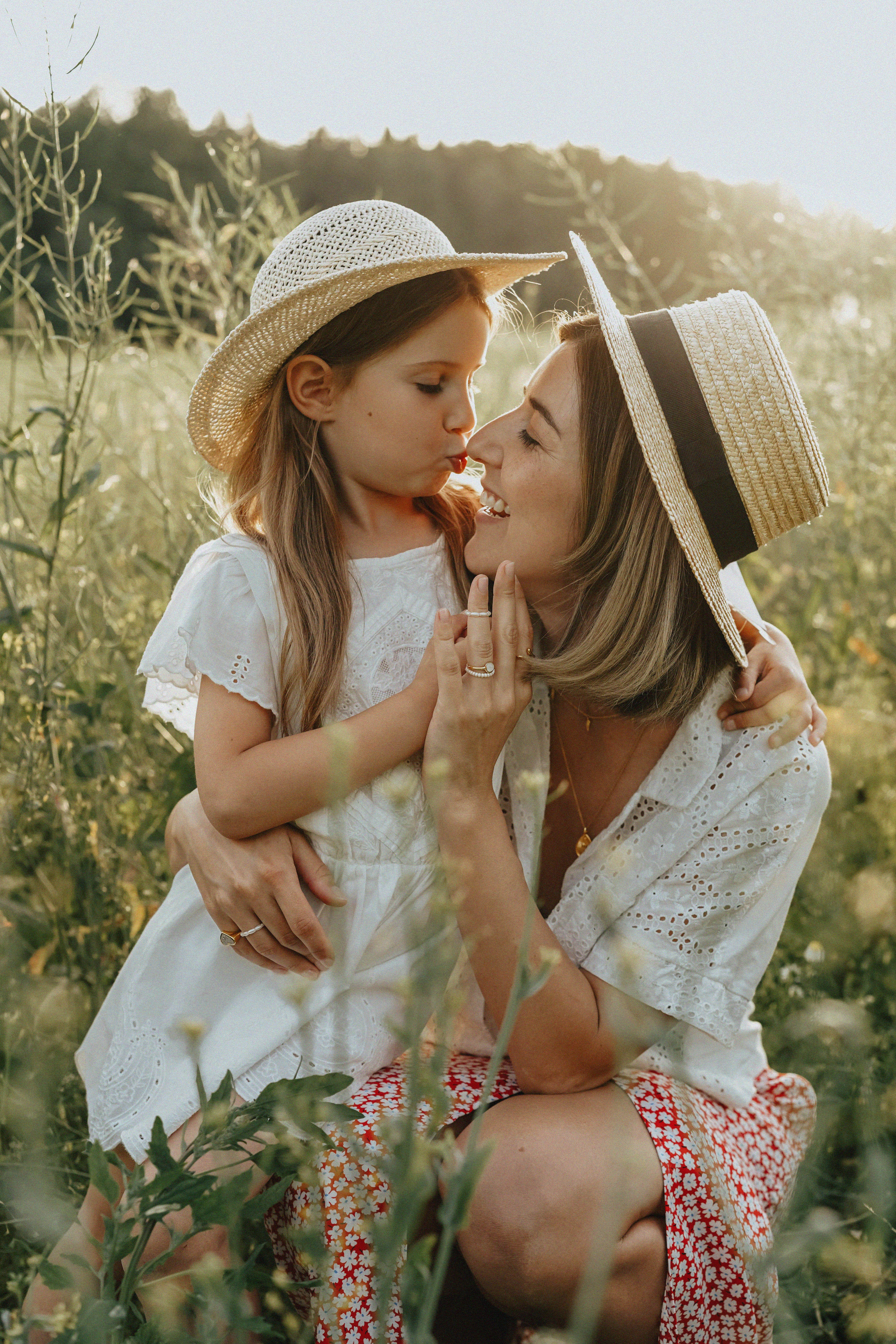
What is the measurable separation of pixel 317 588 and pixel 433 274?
59cm

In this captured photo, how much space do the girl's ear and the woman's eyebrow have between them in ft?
1.13

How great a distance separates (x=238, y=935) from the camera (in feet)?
5.90

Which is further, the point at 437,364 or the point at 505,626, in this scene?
the point at 437,364

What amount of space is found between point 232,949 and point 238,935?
9 cm

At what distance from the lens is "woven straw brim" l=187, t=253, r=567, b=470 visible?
1.85m

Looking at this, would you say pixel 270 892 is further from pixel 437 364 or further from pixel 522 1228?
pixel 437 364

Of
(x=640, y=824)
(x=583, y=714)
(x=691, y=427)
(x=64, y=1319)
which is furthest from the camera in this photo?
(x=583, y=714)

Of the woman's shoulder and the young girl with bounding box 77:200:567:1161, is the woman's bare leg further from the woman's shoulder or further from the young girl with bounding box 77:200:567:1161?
the woman's shoulder

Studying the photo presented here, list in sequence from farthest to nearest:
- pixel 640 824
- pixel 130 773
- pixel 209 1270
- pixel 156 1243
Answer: pixel 130 773
pixel 640 824
pixel 156 1243
pixel 209 1270

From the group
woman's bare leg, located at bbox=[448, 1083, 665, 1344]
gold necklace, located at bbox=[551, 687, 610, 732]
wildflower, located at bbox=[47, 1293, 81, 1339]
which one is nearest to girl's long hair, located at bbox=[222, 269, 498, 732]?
gold necklace, located at bbox=[551, 687, 610, 732]

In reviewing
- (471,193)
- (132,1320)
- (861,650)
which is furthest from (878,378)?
(471,193)

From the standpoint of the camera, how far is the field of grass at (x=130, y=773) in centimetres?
173

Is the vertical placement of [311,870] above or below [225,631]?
below

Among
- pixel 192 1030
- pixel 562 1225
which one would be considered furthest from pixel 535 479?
pixel 192 1030
